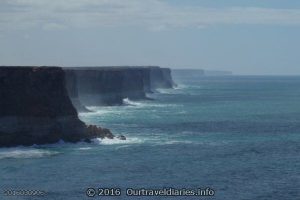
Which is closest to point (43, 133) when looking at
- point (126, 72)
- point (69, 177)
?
point (69, 177)

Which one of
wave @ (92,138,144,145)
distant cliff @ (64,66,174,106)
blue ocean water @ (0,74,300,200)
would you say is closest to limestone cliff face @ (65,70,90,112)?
distant cliff @ (64,66,174,106)

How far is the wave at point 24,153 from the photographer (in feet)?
219

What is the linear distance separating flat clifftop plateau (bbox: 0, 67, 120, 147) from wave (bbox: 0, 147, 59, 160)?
1970mm

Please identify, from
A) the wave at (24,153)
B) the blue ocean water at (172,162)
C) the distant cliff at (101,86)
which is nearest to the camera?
the blue ocean water at (172,162)

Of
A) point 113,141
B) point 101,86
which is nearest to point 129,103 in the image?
point 101,86

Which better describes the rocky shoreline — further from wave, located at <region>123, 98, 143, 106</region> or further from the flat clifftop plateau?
wave, located at <region>123, 98, 143, 106</region>

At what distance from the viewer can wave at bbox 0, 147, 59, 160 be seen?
2625 inches

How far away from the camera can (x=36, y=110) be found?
243 ft

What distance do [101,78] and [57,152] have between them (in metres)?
77.1

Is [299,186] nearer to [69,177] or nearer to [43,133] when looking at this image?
[69,177]

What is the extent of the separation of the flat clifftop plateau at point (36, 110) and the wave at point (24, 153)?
1970 mm

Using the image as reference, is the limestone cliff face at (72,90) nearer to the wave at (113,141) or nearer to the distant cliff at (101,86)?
the distant cliff at (101,86)

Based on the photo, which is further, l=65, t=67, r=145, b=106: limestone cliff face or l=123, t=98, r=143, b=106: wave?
l=123, t=98, r=143, b=106: wave

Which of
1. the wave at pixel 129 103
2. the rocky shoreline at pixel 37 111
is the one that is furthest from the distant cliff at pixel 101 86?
the rocky shoreline at pixel 37 111
